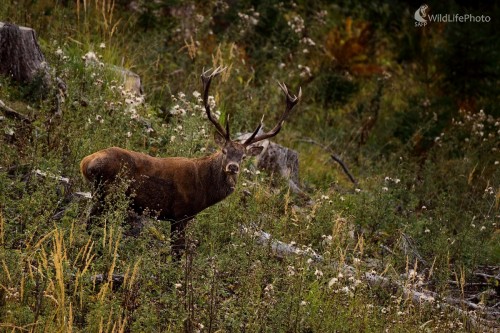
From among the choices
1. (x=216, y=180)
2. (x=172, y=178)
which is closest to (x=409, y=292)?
(x=216, y=180)

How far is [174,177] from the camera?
27.2ft

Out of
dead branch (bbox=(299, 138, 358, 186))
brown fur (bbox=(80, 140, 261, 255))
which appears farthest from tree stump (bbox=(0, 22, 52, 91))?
dead branch (bbox=(299, 138, 358, 186))

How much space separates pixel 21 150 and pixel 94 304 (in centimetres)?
273

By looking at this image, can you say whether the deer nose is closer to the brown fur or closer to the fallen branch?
the brown fur

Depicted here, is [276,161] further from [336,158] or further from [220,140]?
[220,140]

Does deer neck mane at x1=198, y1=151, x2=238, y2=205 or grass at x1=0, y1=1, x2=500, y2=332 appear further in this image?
deer neck mane at x1=198, y1=151, x2=238, y2=205

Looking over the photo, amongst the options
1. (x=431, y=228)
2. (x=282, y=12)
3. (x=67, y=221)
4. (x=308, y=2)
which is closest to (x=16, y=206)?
(x=67, y=221)

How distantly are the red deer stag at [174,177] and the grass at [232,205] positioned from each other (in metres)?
0.20

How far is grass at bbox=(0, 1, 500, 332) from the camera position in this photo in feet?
21.2

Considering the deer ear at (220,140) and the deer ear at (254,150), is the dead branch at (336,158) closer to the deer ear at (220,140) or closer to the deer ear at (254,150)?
the deer ear at (254,150)

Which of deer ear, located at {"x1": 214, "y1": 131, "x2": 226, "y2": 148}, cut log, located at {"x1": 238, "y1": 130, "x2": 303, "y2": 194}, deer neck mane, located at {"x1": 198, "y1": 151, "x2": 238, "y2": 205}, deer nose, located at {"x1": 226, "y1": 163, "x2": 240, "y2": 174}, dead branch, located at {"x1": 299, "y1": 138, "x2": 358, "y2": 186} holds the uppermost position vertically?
deer ear, located at {"x1": 214, "y1": 131, "x2": 226, "y2": 148}

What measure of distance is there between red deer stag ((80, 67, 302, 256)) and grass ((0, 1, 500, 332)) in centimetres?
20

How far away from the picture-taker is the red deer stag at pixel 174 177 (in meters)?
7.77

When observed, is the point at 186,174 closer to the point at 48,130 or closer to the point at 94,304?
the point at 48,130
